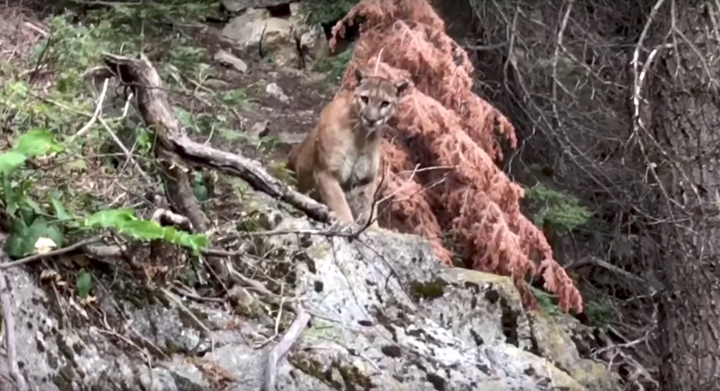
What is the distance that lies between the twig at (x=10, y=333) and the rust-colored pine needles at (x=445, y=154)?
14.3ft

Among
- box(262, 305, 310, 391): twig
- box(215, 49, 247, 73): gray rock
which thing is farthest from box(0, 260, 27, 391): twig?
box(215, 49, 247, 73): gray rock

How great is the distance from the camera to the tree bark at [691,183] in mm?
6066

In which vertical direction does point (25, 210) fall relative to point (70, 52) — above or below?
above

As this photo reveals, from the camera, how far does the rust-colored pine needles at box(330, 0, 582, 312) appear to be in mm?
7961

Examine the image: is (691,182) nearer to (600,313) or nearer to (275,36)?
(600,313)

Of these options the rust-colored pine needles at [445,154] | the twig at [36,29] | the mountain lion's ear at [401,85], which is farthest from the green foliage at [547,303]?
the twig at [36,29]

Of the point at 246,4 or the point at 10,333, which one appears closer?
the point at 10,333

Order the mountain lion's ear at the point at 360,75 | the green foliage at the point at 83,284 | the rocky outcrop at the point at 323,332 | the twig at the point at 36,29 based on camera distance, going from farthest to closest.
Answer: the twig at the point at 36,29 < the mountain lion's ear at the point at 360,75 < the green foliage at the point at 83,284 < the rocky outcrop at the point at 323,332

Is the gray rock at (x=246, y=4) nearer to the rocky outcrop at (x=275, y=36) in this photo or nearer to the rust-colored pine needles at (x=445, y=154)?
the rocky outcrop at (x=275, y=36)

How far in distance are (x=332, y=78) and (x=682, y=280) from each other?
457cm

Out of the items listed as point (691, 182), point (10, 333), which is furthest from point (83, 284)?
point (691, 182)

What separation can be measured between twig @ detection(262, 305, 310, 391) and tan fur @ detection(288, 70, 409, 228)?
236cm

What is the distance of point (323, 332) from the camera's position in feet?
16.0

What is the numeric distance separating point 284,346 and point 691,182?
3.06 meters
